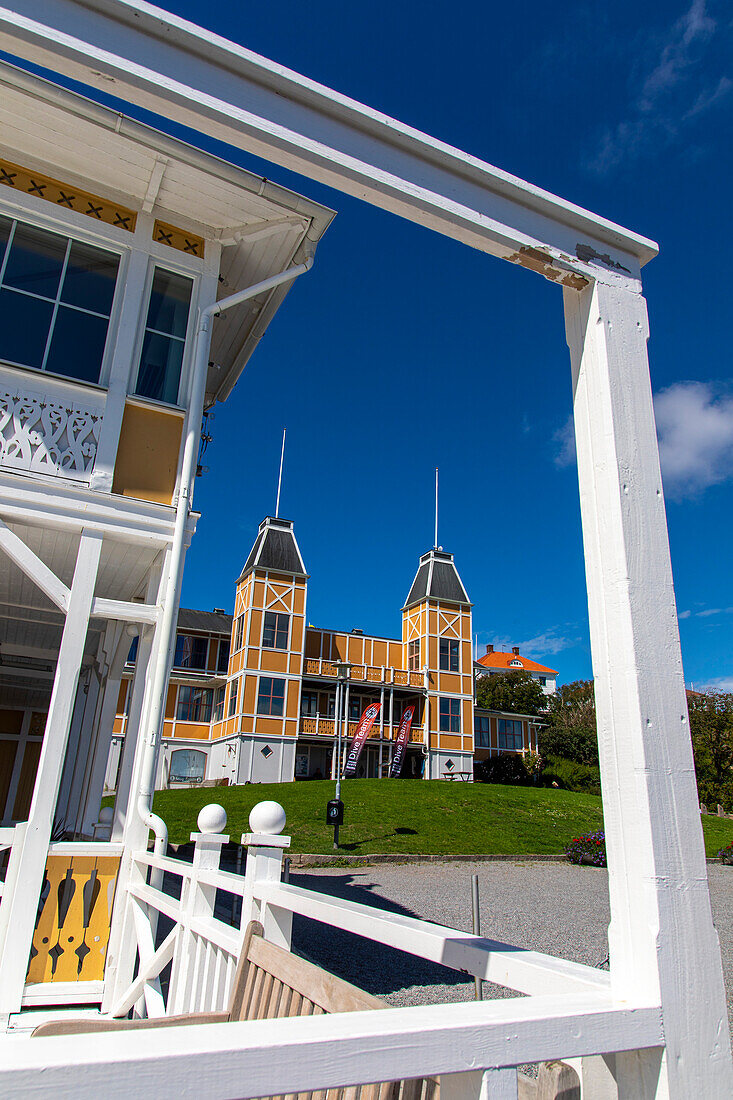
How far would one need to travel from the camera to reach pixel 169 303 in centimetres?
615

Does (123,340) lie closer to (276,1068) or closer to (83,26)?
(83,26)

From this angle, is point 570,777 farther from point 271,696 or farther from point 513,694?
point 271,696

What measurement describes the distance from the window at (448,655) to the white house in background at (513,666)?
32.3 m

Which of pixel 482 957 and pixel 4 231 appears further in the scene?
pixel 4 231

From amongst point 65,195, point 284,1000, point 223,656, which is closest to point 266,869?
point 284,1000

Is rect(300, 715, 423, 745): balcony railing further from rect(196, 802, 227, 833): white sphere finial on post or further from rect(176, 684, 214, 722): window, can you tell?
rect(196, 802, 227, 833): white sphere finial on post

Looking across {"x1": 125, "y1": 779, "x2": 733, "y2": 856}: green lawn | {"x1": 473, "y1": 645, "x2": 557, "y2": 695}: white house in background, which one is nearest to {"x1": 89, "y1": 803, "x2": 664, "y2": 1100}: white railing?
{"x1": 125, "y1": 779, "x2": 733, "y2": 856}: green lawn

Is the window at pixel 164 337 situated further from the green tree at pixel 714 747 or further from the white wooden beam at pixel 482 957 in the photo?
the green tree at pixel 714 747

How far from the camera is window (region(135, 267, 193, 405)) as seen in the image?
590 cm

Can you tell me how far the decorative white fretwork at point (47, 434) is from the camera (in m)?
5.05

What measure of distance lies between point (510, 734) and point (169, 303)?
123 feet

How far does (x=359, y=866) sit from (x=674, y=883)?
512 inches

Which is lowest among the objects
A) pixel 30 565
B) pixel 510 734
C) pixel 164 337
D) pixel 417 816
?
pixel 417 816

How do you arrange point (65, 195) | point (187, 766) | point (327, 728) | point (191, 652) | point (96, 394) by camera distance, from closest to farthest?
point (96, 394)
point (65, 195)
point (327, 728)
point (187, 766)
point (191, 652)
